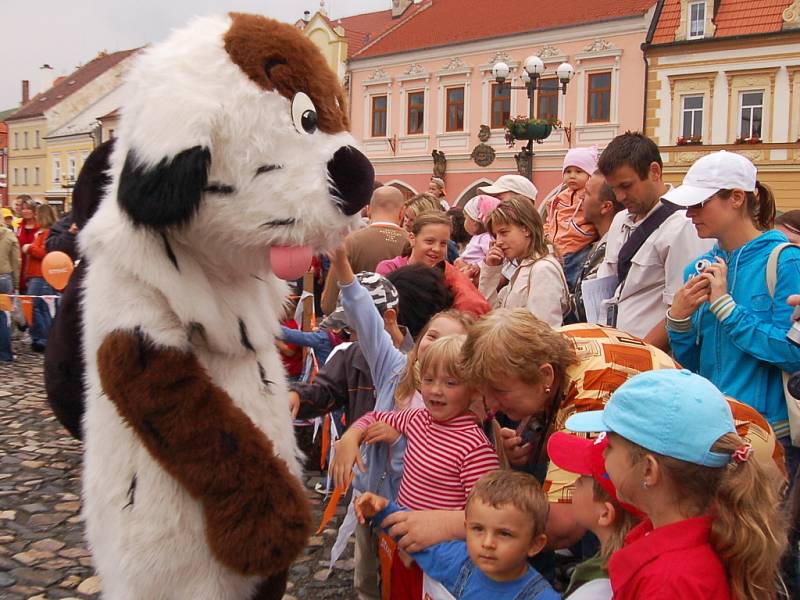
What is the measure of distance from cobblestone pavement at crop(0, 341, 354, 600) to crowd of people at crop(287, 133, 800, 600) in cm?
40

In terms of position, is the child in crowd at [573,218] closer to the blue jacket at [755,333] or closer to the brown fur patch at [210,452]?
the blue jacket at [755,333]

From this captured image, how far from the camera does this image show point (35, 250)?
8.55 meters

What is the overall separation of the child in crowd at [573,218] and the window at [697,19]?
18079mm

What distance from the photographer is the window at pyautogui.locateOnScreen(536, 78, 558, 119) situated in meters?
22.9

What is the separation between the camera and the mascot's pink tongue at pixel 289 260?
1901mm

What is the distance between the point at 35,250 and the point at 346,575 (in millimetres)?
6680

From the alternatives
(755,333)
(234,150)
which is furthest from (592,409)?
(234,150)

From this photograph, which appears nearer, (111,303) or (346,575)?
(111,303)

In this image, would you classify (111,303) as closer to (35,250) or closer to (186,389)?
(186,389)

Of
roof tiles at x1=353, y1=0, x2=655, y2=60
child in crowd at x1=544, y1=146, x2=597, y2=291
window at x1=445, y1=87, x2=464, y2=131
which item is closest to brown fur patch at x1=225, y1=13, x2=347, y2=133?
child in crowd at x1=544, y1=146, x2=597, y2=291

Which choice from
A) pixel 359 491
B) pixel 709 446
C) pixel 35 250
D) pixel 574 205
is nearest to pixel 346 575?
pixel 359 491

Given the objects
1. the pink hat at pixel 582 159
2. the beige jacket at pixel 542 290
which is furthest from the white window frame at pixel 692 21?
the beige jacket at pixel 542 290

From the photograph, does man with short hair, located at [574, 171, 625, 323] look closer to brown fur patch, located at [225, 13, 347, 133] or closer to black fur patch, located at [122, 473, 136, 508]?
brown fur patch, located at [225, 13, 347, 133]

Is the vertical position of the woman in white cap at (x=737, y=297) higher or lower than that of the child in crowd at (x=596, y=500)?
higher
